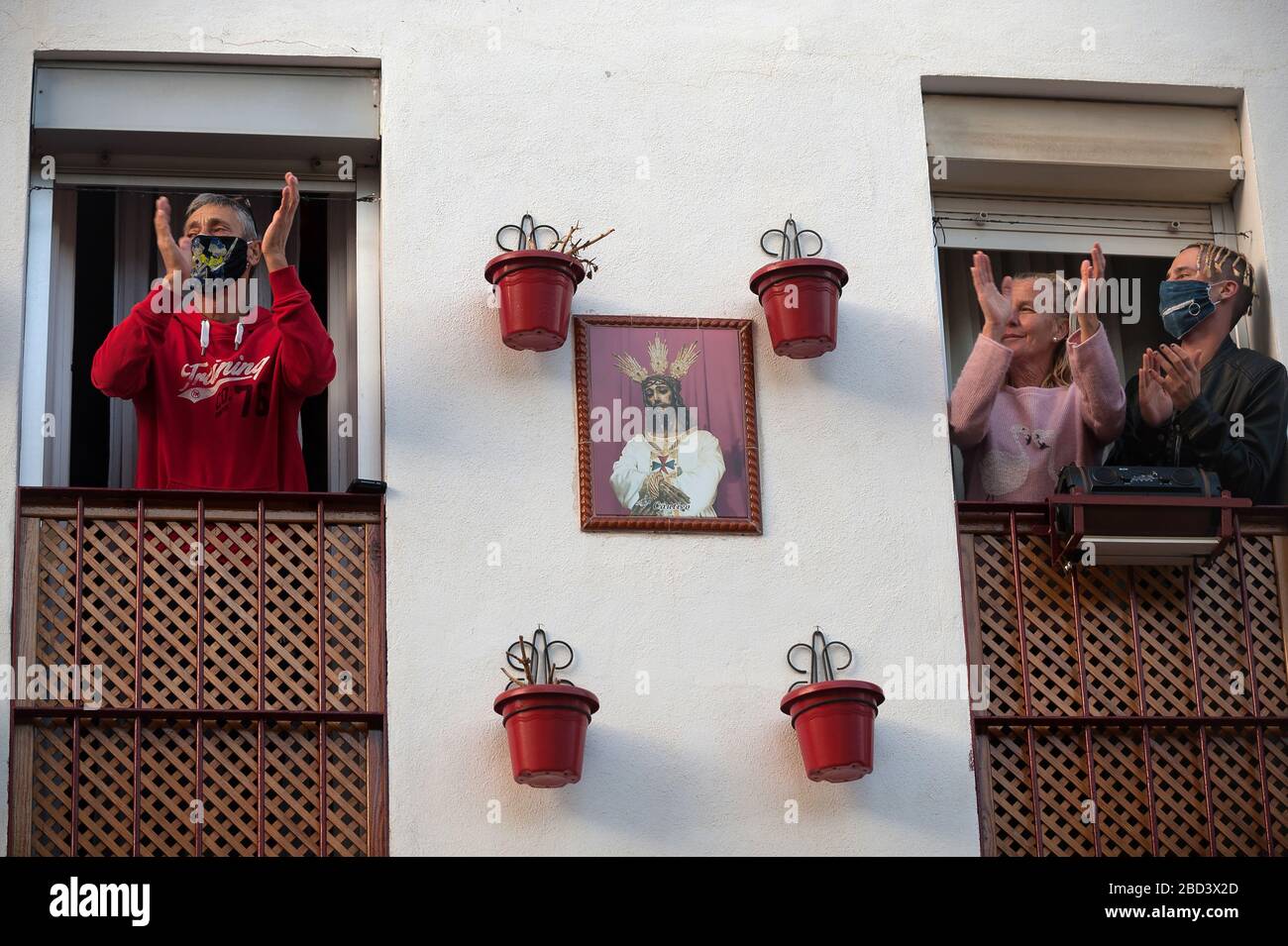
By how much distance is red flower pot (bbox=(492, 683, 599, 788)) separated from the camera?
916cm

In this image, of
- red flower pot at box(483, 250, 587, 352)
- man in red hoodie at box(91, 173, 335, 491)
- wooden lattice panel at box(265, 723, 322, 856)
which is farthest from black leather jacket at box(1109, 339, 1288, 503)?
wooden lattice panel at box(265, 723, 322, 856)

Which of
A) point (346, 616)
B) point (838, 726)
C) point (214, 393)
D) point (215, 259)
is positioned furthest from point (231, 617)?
point (838, 726)

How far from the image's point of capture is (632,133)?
34.5ft

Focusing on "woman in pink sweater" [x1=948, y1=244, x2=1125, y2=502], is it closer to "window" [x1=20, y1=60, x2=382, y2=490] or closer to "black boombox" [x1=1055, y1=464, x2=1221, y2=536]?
"black boombox" [x1=1055, y1=464, x2=1221, y2=536]

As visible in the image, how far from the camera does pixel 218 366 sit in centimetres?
1009

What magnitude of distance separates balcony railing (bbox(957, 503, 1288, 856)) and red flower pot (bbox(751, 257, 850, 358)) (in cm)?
90

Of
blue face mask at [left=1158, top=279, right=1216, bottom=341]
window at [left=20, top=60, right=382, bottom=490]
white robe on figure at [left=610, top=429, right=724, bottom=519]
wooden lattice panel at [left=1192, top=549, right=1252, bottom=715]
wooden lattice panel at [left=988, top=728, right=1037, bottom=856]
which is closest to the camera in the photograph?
wooden lattice panel at [left=988, top=728, right=1037, bottom=856]

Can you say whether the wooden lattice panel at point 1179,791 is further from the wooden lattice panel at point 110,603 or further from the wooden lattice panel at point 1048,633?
the wooden lattice panel at point 110,603

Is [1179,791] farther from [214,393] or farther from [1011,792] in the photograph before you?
[214,393]

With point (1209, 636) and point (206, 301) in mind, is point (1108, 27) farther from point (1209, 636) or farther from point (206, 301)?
point (206, 301)

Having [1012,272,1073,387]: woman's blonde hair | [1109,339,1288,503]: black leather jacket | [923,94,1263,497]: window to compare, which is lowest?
[1109,339,1288,503]: black leather jacket
